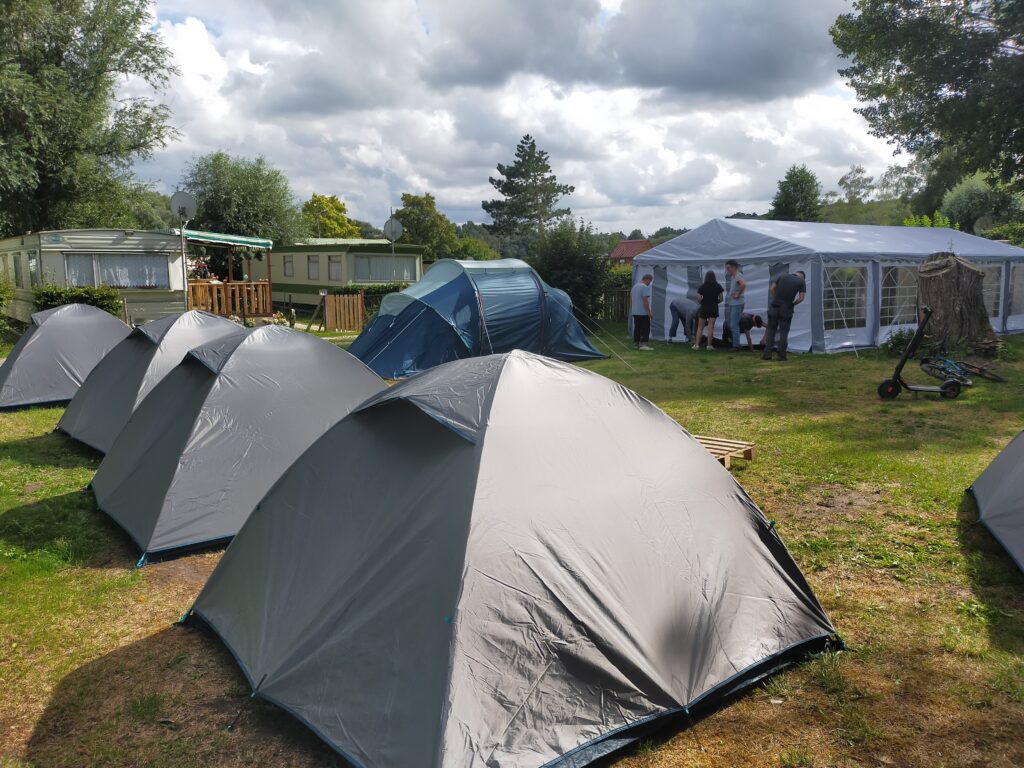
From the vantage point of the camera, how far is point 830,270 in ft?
49.0

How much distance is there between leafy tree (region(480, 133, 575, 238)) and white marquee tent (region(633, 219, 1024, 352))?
3374 cm

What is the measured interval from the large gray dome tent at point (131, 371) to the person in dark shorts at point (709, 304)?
10182mm

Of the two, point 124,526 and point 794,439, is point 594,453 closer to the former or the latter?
point 124,526

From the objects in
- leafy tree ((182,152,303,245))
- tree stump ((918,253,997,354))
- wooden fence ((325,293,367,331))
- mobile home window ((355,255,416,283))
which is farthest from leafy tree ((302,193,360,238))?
tree stump ((918,253,997,354))

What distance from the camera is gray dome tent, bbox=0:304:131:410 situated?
10234mm

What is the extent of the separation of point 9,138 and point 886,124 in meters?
23.6

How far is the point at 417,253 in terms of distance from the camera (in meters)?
27.6

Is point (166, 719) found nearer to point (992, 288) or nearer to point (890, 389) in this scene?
point (890, 389)

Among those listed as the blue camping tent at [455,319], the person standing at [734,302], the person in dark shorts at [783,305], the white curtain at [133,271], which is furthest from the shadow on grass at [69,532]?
the white curtain at [133,271]

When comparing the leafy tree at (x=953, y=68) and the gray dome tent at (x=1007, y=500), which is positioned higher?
the leafy tree at (x=953, y=68)

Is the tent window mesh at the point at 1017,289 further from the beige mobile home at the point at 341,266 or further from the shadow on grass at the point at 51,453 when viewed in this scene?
the shadow on grass at the point at 51,453

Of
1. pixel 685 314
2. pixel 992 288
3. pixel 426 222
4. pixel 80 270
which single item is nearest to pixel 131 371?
pixel 80 270

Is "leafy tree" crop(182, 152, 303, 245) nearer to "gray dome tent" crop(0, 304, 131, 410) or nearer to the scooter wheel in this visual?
"gray dome tent" crop(0, 304, 131, 410)

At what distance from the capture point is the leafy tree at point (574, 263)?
20.4m
